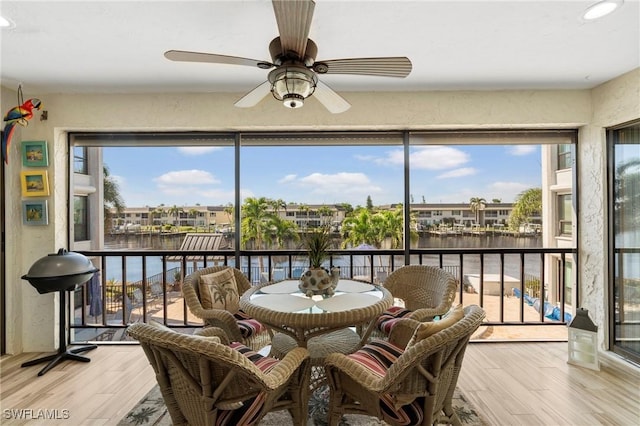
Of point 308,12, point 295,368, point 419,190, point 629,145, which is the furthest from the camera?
point 419,190

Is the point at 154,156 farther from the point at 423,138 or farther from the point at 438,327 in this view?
the point at 438,327

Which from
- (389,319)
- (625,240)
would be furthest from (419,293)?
(625,240)

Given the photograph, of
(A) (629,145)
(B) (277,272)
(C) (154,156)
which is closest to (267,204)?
(B) (277,272)

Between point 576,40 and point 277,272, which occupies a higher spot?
point 576,40

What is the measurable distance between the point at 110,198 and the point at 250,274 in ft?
6.01

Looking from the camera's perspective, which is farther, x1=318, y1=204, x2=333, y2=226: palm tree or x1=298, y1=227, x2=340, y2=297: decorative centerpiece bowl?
x1=318, y1=204, x2=333, y2=226: palm tree

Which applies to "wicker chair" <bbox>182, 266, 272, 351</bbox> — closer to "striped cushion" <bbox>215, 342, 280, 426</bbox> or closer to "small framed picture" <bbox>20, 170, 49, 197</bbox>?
"striped cushion" <bbox>215, 342, 280, 426</bbox>

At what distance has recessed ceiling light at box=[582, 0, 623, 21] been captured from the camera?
1.80 m

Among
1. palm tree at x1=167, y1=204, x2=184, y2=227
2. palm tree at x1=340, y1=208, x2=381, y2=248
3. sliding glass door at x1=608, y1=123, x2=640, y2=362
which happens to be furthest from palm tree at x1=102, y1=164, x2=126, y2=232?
sliding glass door at x1=608, y1=123, x2=640, y2=362

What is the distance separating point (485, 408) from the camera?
2217 millimetres

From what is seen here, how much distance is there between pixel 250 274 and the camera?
11.5 feet

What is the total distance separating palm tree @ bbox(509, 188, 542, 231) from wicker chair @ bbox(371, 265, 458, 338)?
1638 mm

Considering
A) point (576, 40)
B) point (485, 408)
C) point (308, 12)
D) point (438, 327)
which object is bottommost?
point (485, 408)

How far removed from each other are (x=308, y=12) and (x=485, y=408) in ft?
8.84
